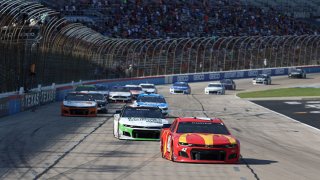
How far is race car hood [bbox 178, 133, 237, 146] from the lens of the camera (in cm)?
1603

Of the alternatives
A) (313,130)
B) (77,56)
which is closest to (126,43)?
(77,56)

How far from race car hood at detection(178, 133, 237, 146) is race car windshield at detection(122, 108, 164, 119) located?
541 cm

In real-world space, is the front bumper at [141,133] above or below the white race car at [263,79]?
above

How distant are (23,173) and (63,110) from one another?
59.4 ft

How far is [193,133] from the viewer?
16797mm

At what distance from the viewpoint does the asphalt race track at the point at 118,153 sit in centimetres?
1410

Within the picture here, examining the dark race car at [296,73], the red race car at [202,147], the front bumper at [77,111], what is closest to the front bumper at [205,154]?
the red race car at [202,147]

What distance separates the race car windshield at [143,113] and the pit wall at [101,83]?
9845 mm

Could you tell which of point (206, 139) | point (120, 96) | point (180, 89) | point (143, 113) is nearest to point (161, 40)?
point (180, 89)

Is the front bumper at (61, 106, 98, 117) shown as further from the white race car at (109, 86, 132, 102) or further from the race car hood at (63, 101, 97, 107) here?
the white race car at (109, 86, 132, 102)

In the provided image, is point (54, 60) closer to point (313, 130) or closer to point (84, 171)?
point (313, 130)

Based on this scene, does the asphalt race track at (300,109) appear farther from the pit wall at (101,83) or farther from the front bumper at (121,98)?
the pit wall at (101,83)

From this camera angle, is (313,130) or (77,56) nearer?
(313,130)

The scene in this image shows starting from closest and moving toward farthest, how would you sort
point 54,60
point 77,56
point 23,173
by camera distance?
point 23,173 → point 54,60 → point 77,56
